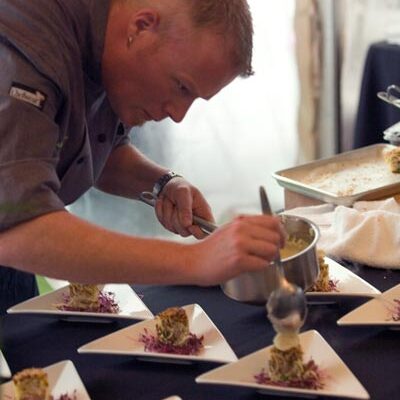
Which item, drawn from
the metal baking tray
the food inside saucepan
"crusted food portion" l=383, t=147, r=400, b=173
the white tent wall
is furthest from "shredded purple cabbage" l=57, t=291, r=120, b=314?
the white tent wall

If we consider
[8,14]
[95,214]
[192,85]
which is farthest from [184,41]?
[95,214]

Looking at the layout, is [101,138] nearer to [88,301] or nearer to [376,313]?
[88,301]

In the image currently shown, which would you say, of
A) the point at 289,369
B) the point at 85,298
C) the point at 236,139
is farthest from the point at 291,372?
the point at 236,139

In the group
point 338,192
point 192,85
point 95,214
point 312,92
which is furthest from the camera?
point 312,92

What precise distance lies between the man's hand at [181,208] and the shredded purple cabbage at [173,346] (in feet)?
0.66

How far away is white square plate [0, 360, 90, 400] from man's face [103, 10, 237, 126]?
1.10ft

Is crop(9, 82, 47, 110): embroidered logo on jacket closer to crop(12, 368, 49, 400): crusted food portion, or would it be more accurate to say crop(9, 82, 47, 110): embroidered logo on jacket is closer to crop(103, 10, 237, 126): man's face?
crop(103, 10, 237, 126): man's face

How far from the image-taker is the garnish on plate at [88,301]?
3.16 ft

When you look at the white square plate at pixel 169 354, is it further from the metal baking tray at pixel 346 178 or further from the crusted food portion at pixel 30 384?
the metal baking tray at pixel 346 178

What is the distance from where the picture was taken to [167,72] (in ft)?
2.92

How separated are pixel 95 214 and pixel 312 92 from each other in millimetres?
819

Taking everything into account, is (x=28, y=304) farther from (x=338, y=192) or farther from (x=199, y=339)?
(x=338, y=192)

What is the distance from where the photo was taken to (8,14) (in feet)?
2.83

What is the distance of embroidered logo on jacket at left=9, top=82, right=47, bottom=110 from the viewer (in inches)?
31.4
